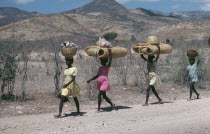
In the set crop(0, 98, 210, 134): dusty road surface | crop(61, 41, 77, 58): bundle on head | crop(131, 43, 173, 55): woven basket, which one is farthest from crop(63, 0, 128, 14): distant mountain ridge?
crop(61, 41, 77, 58): bundle on head

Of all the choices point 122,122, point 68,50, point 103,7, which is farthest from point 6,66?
point 103,7

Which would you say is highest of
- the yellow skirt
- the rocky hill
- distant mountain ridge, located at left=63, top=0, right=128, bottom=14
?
distant mountain ridge, located at left=63, top=0, right=128, bottom=14

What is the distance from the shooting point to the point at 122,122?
8078 millimetres

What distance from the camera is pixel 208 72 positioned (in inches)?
639

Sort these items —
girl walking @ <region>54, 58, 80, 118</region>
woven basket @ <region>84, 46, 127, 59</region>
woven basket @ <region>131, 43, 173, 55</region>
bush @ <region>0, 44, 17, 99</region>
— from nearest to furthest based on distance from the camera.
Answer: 1. girl walking @ <region>54, 58, 80, 118</region>
2. woven basket @ <region>84, 46, 127, 59</region>
3. woven basket @ <region>131, 43, 173, 55</region>
4. bush @ <region>0, 44, 17, 99</region>

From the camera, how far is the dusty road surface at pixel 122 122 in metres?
7.45

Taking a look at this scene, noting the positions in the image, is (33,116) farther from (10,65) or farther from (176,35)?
(176,35)

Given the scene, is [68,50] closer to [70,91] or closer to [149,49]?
[70,91]

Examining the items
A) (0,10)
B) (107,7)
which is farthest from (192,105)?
(0,10)

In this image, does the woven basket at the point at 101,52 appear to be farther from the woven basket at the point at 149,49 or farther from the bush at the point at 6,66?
the bush at the point at 6,66

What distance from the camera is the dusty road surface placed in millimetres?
7453

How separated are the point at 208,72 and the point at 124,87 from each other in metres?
4.52

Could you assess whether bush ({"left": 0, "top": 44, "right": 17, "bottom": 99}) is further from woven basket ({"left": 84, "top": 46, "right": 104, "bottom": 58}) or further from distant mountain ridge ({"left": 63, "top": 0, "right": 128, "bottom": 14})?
distant mountain ridge ({"left": 63, "top": 0, "right": 128, "bottom": 14})

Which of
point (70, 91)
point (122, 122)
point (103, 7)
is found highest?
point (103, 7)
